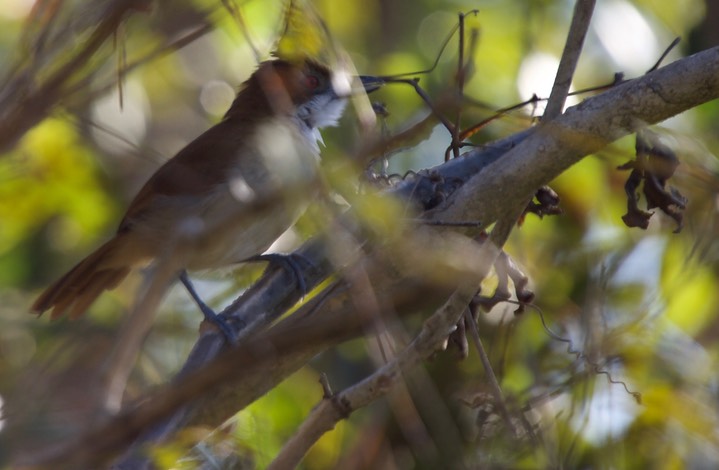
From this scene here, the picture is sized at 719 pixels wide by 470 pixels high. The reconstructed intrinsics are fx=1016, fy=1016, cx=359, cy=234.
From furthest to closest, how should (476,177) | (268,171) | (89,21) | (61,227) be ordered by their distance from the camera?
1. (61,227)
2. (268,171)
3. (476,177)
4. (89,21)

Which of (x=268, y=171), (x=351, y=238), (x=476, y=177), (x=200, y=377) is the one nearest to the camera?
(x=200, y=377)

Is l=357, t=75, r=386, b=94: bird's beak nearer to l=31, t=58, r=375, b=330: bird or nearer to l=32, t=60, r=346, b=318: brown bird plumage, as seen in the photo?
l=31, t=58, r=375, b=330: bird

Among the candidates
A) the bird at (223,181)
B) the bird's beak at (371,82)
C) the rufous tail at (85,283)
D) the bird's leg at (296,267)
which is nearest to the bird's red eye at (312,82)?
the bird at (223,181)

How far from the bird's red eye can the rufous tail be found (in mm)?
929

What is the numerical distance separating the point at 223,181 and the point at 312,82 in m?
0.64

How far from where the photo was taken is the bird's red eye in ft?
12.9

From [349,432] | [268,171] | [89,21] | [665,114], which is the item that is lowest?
[349,432]

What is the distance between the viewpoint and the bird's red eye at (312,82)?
3.92m

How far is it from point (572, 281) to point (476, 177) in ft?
5.29

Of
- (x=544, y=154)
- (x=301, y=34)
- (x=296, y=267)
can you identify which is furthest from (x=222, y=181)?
(x=544, y=154)

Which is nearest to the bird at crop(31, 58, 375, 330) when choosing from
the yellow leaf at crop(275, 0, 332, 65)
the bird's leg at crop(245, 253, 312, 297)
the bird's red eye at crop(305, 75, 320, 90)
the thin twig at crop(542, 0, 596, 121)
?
the bird's red eye at crop(305, 75, 320, 90)

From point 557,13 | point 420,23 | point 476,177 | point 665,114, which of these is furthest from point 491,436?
point 420,23

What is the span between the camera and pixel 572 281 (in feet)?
12.5

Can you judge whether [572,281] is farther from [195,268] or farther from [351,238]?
[351,238]
